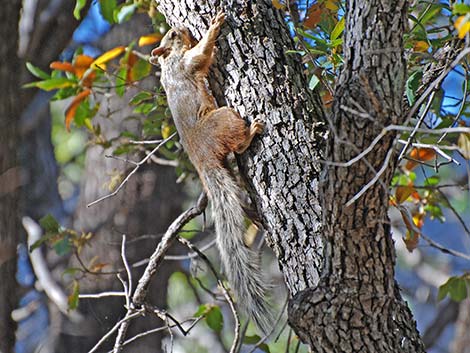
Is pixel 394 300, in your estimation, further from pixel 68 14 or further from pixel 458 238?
pixel 458 238

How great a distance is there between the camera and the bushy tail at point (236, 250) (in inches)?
103

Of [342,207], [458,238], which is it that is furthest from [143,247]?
[458,238]

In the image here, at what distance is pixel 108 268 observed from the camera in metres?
4.64

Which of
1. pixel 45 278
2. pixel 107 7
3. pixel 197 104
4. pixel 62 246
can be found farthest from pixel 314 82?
pixel 45 278

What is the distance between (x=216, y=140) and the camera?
2.76 metres

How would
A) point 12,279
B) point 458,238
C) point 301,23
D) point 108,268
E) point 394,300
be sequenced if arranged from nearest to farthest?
point 394,300
point 12,279
point 301,23
point 108,268
point 458,238

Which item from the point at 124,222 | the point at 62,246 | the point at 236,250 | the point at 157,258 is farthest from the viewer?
the point at 124,222

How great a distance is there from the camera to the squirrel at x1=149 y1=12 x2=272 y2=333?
254 centimetres

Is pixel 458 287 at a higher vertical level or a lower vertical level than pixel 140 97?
lower

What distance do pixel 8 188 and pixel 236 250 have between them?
0.82m

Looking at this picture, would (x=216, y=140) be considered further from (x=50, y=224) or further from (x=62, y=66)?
(x=50, y=224)

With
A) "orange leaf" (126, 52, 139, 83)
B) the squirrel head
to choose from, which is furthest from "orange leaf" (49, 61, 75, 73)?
the squirrel head

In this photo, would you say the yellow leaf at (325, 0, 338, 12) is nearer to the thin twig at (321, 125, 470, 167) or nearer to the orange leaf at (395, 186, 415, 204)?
the orange leaf at (395, 186, 415, 204)

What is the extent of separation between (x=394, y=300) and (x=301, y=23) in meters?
1.39
